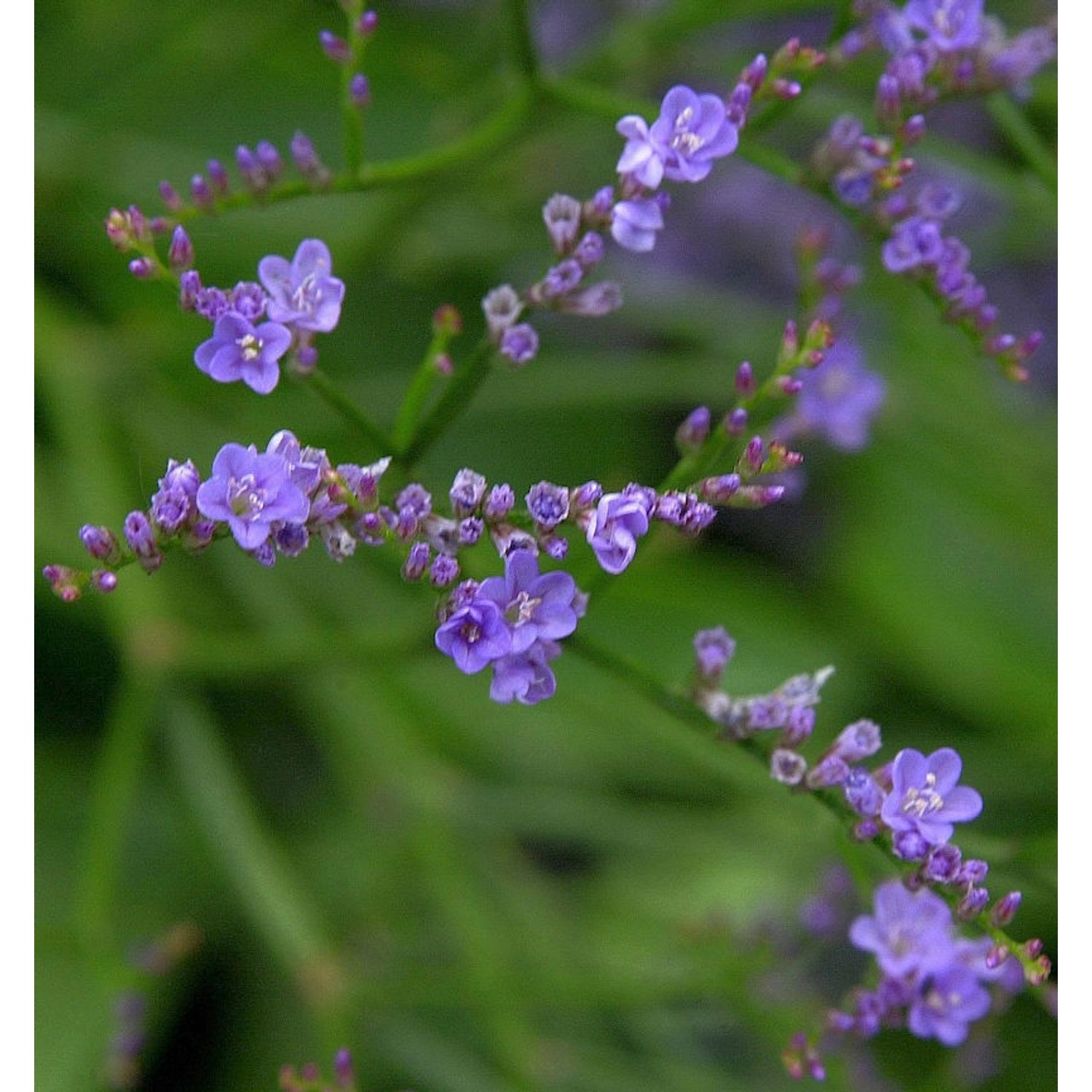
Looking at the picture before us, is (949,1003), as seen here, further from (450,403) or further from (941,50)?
(941,50)

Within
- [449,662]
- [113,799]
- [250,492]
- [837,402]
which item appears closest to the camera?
[250,492]

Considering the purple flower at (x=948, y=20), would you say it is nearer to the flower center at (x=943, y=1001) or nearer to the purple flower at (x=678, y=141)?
the purple flower at (x=678, y=141)

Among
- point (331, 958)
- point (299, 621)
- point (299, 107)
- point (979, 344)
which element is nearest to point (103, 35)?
point (299, 107)

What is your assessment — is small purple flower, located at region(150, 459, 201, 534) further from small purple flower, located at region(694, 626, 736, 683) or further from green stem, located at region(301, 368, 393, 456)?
small purple flower, located at region(694, 626, 736, 683)

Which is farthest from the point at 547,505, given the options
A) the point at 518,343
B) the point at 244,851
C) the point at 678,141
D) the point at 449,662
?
the point at 449,662

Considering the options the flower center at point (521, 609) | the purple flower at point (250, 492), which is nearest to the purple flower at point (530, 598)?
the flower center at point (521, 609)

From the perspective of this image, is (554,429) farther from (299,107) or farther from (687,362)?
(299,107)
